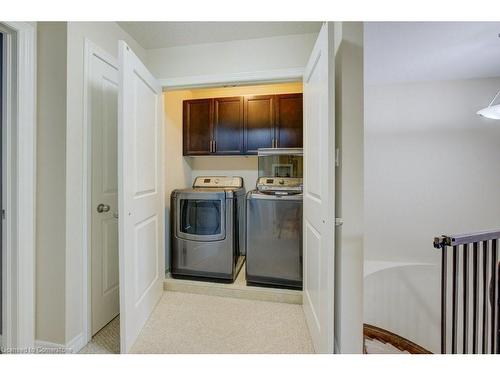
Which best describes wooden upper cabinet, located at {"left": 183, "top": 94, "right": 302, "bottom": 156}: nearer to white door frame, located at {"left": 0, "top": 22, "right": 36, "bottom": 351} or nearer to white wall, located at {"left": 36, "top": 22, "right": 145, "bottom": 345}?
white wall, located at {"left": 36, "top": 22, "right": 145, "bottom": 345}

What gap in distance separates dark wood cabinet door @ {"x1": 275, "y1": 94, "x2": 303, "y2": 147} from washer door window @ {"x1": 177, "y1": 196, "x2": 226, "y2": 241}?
973mm

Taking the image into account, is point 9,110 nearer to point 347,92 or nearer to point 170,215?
point 170,215

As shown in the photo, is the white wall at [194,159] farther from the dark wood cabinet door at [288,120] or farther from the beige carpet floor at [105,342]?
the beige carpet floor at [105,342]

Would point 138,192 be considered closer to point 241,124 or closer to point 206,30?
point 206,30

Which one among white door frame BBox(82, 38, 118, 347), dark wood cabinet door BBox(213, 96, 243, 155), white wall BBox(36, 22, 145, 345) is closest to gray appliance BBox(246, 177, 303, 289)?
dark wood cabinet door BBox(213, 96, 243, 155)

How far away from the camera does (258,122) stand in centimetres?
257

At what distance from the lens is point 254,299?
2018 millimetres

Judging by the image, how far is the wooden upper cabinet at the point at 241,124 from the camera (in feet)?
8.14

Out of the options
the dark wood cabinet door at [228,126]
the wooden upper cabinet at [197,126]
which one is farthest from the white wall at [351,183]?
the wooden upper cabinet at [197,126]

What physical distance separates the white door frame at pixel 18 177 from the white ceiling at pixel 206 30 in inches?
29.7

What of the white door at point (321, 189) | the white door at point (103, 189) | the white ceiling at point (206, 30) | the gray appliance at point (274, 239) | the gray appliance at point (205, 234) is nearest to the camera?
the white door at point (321, 189)

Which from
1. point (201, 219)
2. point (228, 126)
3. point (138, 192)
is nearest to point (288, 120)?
point (228, 126)

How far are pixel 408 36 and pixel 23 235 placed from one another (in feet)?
10.3

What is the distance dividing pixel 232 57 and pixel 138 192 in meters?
1.36
